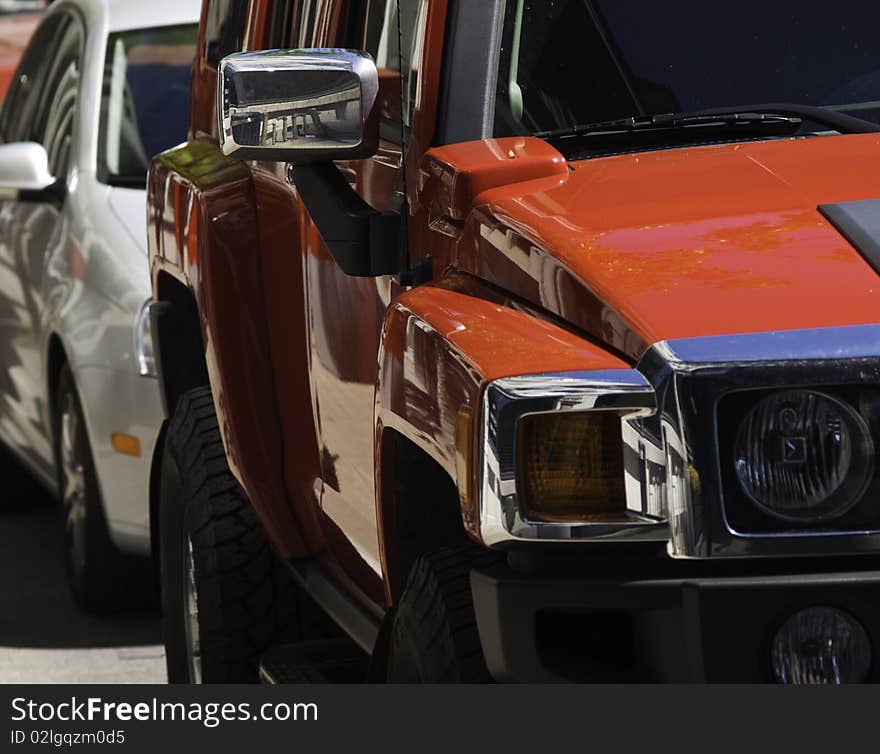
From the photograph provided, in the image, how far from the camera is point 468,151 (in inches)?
124

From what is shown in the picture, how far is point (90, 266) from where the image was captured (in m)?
6.44

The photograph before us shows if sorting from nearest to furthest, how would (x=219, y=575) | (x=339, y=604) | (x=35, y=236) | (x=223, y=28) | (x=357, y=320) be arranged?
(x=357, y=320) → (x=339, y=604) → (x=219, y=575) → (x=223, y=28) → (x=35, y=236)

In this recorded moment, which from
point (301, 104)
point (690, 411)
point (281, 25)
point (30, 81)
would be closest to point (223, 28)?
point (281, 25)

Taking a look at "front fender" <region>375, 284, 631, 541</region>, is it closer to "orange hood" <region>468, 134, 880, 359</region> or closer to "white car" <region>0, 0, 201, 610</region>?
"orange hood" <region>468, 134, 880, 359</region>

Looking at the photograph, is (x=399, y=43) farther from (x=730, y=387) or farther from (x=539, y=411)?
(x=730, y=387)

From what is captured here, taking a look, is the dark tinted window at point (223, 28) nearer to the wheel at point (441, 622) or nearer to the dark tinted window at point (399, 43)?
the dark tinted window at point (399, 43)

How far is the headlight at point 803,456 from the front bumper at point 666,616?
9 cm

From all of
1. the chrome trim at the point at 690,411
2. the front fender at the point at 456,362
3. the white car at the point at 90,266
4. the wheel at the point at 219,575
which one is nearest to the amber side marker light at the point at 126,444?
the white car at the point at 90,266

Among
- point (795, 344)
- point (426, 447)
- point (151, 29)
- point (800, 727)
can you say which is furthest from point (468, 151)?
point (151, 29)

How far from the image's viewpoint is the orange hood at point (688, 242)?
8.32ft

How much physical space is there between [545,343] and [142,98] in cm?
478

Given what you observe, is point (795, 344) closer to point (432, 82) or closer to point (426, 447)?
point (426, 447)

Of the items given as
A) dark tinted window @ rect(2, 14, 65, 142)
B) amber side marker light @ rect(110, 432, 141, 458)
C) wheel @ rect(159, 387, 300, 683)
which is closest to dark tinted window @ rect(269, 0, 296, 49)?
wheel @ rect(159, 387, 300, 683)

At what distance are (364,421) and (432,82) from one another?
26.5 inches
